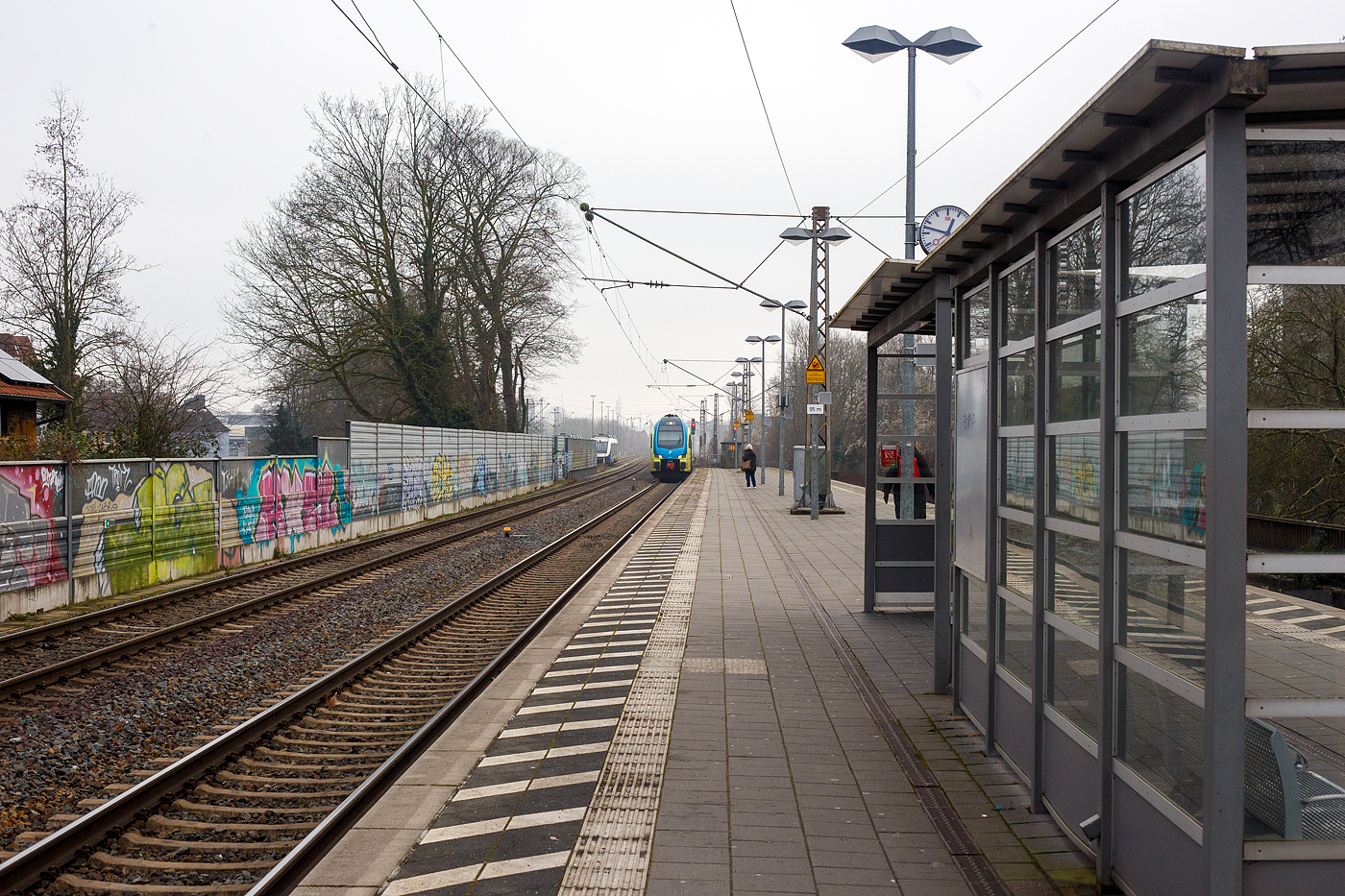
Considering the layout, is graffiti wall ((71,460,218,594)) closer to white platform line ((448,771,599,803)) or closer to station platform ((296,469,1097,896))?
station platform ((296,469,1097,896))

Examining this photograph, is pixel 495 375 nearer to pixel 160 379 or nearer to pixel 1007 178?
pixel 160 379

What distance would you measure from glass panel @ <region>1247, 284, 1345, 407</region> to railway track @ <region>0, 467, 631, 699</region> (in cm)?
775

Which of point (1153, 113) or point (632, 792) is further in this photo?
point (632, 792)

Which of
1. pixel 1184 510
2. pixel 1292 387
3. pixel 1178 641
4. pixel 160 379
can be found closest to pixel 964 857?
pixel 1178 641

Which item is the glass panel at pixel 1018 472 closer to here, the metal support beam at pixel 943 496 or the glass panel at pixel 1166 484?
the glass panel at pixel 1166 484

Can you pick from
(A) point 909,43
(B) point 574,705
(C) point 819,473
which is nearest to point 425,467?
(C) point 819,473

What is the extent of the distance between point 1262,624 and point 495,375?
39032 millimetres

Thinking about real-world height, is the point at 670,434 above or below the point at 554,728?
Result: above

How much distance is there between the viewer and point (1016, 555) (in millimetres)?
5391

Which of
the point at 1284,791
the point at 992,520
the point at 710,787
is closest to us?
the point at 1284,791

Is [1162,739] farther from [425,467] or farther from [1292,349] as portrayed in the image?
[425,467]

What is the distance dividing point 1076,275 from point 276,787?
15.6 feet

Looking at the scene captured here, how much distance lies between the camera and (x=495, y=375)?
41.2 metres

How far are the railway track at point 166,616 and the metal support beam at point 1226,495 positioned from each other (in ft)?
24.4
